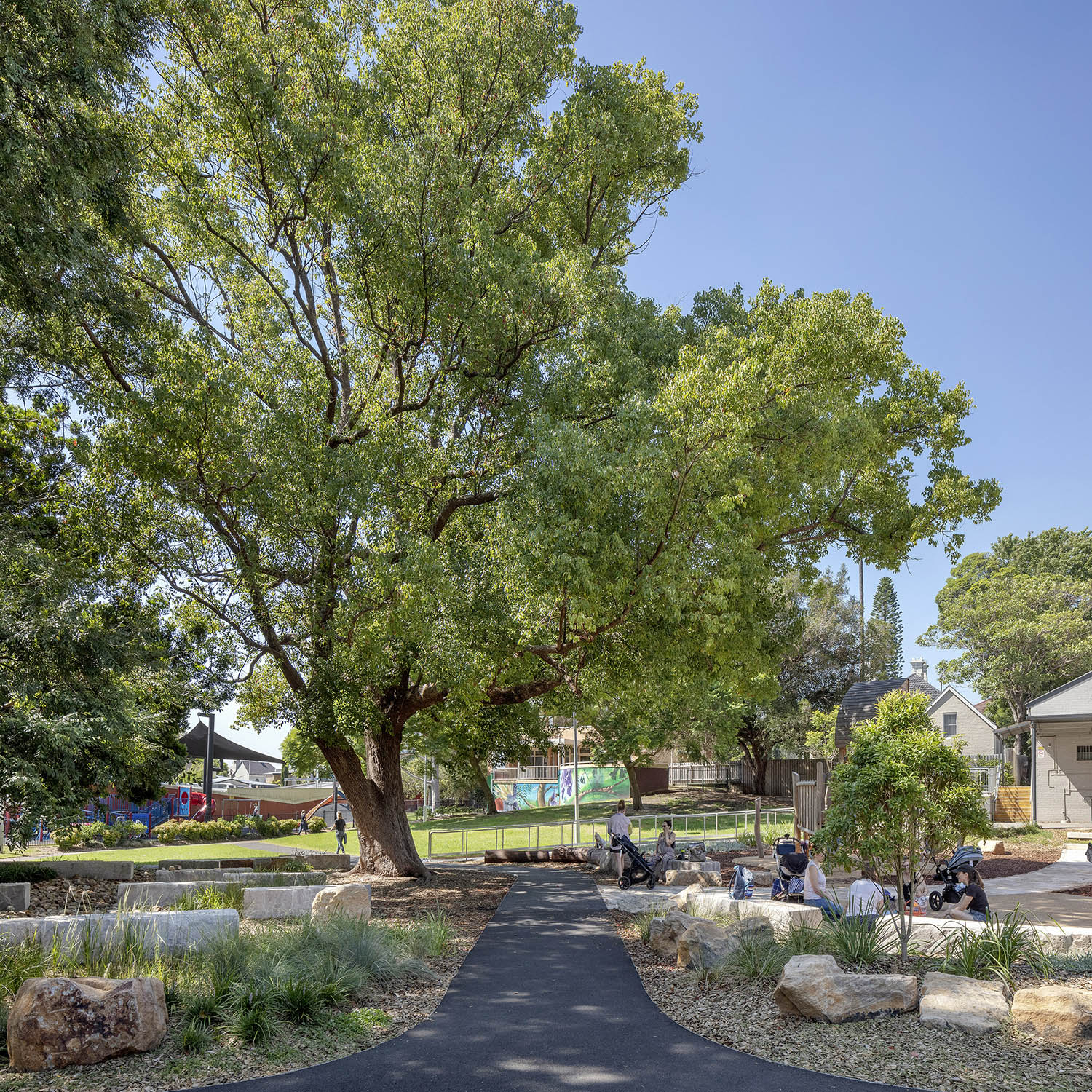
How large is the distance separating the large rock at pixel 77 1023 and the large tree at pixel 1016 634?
42.2m

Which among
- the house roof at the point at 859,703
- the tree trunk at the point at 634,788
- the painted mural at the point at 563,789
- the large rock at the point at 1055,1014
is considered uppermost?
the house roof at the point at 859,703

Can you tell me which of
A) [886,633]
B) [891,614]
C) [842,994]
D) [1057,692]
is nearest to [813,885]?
[842,994]

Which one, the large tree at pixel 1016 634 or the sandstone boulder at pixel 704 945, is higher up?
the large tree at pixel 1016 634

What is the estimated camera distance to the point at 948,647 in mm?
47188

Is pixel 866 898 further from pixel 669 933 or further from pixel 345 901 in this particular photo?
pixel 345 901

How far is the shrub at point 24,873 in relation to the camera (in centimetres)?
1480

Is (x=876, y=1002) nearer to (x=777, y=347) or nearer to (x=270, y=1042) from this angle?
(x=270, y=1042)

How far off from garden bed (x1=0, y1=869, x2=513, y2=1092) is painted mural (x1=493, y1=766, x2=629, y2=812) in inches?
1574

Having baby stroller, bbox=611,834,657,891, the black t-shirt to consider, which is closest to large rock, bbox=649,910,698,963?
the black t-shirt

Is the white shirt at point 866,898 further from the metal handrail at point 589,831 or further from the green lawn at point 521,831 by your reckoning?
the metal handrail at point 589,831

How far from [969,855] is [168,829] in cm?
2841

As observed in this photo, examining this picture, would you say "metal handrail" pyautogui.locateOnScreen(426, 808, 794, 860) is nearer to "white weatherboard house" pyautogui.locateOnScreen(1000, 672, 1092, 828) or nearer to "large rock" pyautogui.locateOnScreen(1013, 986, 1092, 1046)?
"white weatherboard house" pyautogui.locateOnScreen(1000, 672, 1092, 828)

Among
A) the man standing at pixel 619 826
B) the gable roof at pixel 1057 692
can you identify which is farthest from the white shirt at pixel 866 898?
the gable roof at pixel 1057 692

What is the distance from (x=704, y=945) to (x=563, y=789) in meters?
46.4
